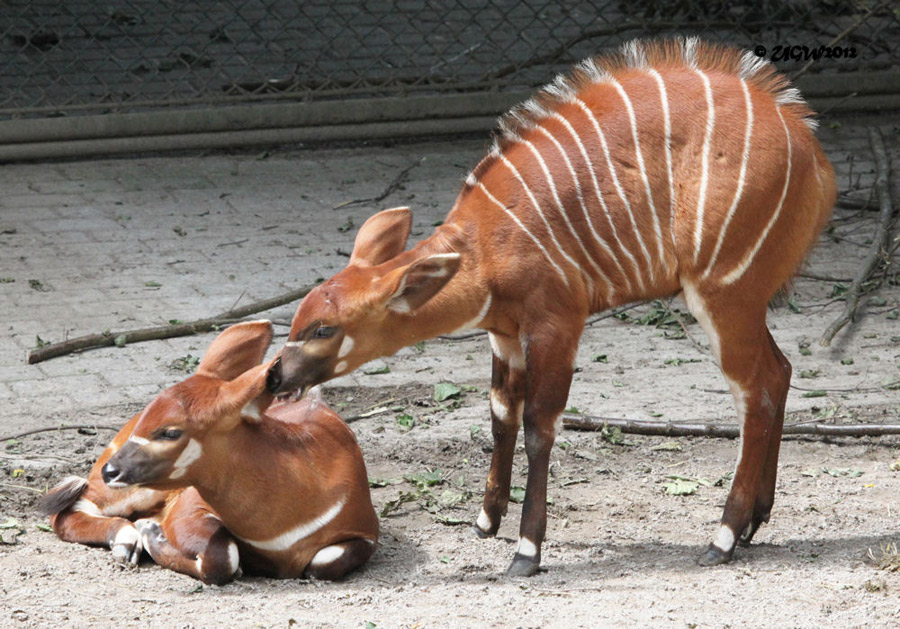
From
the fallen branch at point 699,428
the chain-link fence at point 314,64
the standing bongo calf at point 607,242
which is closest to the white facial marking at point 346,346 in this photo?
the standing bongo calf at point 607,242

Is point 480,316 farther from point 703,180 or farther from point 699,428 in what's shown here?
point 699,428

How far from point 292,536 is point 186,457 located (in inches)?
18.4

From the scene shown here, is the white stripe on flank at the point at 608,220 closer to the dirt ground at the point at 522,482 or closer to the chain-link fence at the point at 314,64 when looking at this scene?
the dirt ground at the point at 522,482

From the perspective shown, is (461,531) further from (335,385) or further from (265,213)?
(265,213)

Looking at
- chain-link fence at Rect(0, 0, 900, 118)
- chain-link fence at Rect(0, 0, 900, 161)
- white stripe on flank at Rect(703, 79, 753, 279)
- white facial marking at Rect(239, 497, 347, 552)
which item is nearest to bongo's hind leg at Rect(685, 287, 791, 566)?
white stripe on flank at Rect(703, 79, 753, 279)

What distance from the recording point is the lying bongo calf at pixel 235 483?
4.40 metres

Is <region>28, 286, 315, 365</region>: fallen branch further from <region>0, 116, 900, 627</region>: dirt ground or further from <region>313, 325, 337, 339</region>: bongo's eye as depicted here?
<region>313, 325, 337, 339</region>: bongo's eye

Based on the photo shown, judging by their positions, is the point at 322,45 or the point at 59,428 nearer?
the point at 59,428

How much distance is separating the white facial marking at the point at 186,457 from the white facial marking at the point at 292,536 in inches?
13.5

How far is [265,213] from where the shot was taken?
8898mm

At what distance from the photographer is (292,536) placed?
457 centimetres

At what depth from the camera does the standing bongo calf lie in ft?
14.8

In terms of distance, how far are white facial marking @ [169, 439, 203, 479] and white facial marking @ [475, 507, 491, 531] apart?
118 cm

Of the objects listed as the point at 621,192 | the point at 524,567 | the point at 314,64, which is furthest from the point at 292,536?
the point at 314,64
